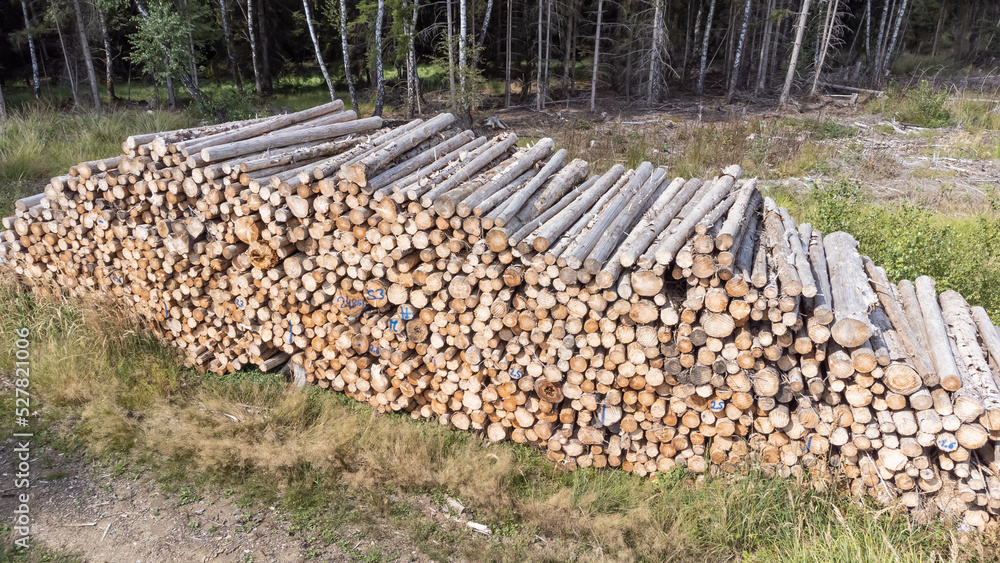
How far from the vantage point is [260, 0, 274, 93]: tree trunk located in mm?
21298

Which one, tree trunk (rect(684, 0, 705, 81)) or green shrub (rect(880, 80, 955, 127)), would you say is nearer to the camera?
green shrub (rect(880, 80, 955, 127))

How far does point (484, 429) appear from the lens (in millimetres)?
5180

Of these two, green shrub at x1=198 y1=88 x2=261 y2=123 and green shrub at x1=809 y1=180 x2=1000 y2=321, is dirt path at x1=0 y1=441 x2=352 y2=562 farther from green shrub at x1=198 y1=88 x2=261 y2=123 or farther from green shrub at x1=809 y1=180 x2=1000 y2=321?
green shrub at x1=198 y1=88 x2=261 y2=123

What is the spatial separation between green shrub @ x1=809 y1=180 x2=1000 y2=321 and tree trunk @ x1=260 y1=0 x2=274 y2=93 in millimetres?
20722

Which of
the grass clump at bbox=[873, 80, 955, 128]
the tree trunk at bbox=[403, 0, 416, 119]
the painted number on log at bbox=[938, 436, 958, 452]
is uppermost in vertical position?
the tree trunk at bbox=[403, 0, 416, 119]

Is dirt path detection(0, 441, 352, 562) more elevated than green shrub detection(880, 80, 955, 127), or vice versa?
green shrub detection(880, 80, 955, 127)

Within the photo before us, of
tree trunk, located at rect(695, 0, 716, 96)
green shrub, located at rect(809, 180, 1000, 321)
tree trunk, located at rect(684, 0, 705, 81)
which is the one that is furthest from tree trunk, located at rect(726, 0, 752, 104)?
green shrub, located at rect(809, 180, 1000, 321)

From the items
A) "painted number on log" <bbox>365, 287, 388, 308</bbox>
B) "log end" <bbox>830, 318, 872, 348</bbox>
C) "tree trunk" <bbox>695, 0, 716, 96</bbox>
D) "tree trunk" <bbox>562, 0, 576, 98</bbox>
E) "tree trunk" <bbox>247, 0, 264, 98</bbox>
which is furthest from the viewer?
"tree trunk" <bbox>695, 0, 716, 96</bbox>

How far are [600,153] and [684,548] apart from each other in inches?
354

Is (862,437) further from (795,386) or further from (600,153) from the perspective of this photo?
(600,153)

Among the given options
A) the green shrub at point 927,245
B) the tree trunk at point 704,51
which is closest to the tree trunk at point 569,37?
the tree trunk at point 704,51

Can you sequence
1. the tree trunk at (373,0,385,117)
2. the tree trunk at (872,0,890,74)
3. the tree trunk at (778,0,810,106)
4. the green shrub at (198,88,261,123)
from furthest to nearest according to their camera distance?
the tree trunk at (872,0,890,74) < the tree trunk at (778,0,810,106) < the tree trunk at (373,0,385,117) < the green shrub at (198,88,261,123)

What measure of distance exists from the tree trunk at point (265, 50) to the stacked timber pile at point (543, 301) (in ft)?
58.6

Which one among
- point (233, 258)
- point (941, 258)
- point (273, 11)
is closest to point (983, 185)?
point (941, 258)
